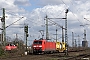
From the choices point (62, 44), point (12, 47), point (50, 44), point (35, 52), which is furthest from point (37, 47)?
point (62, 44)

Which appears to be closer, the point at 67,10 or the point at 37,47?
the point at 67,10

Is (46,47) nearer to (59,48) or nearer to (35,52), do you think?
(35,52)

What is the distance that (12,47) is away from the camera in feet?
233

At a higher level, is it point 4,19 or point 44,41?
point 4,19

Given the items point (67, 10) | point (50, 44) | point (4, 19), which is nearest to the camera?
point (67, 10)

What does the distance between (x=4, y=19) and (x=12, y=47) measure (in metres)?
20.4

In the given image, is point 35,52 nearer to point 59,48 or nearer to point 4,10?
point 4,10

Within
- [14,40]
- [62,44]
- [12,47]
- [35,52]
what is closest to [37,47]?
[35,52]

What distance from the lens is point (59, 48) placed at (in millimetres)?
75438

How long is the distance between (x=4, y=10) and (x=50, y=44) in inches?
580

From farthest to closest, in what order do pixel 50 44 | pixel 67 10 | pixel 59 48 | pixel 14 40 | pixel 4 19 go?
pixel 14 40, pixel 59 48, pixel 50 44, pixel 4 19, pixel 67 10

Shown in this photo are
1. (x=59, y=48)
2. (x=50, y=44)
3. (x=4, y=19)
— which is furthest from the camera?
(x=59, y=48)

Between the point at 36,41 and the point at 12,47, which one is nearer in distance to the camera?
the point at 36,41

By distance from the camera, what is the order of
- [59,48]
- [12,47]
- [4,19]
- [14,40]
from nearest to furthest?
[4,19] → [12,47] → [59,48] → [14,40]
